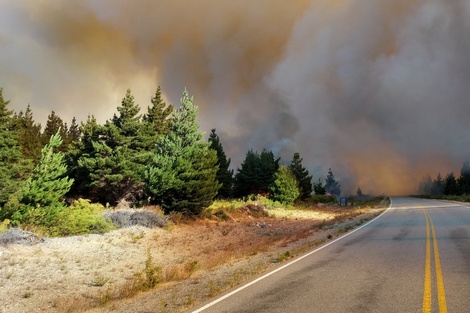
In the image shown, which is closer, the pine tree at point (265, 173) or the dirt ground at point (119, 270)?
the dirt ground at point (119, 270)

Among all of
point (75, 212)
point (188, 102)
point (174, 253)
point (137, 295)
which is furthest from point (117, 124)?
point (137, 295)

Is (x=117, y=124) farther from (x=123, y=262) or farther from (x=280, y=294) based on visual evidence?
(x=280, y=294)

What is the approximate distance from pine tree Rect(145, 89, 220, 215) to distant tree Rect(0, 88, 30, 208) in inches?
903

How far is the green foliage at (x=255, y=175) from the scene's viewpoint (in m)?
71.8

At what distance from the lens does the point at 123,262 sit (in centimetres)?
1538

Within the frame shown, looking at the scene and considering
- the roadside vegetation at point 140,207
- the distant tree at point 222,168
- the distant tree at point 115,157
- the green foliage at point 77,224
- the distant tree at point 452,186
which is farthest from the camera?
the distant tree at point 452,186

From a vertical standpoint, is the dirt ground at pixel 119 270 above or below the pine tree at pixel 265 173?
below

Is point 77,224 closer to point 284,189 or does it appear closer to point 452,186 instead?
point 284,189

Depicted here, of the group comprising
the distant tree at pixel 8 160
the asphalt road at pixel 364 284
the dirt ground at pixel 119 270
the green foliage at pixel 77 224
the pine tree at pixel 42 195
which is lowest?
the dirt ground at pixel 119 270

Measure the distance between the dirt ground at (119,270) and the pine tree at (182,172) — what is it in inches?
240

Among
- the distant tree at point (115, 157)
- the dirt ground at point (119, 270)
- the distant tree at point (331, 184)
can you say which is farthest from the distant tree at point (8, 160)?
the distant tree at point (331, 184)

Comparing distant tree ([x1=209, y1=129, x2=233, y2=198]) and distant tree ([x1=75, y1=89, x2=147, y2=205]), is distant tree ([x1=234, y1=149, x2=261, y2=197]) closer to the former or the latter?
distant tree ([x1=209, y1=129, x2=233, y2=198])

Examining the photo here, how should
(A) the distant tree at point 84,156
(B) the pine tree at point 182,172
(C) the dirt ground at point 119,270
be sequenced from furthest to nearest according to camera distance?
(A) the distant tree at point 84,156
(B) the pine tree at point 182,172
(C) the dirt ground at point 119,270

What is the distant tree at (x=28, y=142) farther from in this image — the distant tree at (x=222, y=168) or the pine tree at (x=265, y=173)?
the pine tree at (x=265, y=173)
